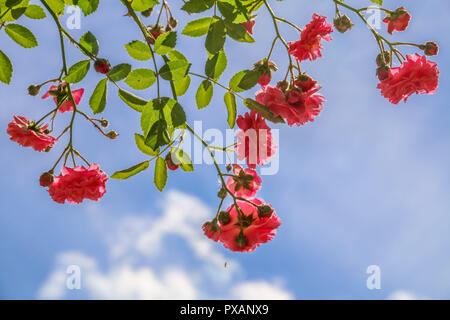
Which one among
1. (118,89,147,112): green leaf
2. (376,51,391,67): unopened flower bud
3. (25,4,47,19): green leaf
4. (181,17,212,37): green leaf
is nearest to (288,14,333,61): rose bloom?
(376,51,391,67): unopened flower bud

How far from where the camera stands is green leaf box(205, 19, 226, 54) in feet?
4.34

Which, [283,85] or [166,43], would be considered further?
[283,85]

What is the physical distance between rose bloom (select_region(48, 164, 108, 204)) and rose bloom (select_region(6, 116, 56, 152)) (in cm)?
15

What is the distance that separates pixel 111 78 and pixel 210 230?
1.95 ft

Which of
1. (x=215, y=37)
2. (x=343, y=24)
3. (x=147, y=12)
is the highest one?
(x=147, y=12)

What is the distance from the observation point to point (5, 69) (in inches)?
55.6

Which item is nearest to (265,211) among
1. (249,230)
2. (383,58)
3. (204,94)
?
(249,230)

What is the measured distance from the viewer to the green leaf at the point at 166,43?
1.36 metres

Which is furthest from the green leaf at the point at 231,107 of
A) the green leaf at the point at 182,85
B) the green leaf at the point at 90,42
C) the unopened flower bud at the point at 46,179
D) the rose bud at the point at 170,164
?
the unopened flower bud at the point at 46,179

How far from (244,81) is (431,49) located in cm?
79

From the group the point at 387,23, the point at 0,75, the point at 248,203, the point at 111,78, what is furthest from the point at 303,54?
the point at 0,75

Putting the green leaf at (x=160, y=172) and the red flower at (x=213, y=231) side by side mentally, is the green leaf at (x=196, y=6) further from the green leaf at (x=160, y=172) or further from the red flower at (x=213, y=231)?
A: the red flower at (x=213, y=231)

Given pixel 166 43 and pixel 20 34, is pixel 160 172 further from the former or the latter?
pixel 20 34

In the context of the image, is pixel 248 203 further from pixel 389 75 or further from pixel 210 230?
pixel 389 75
